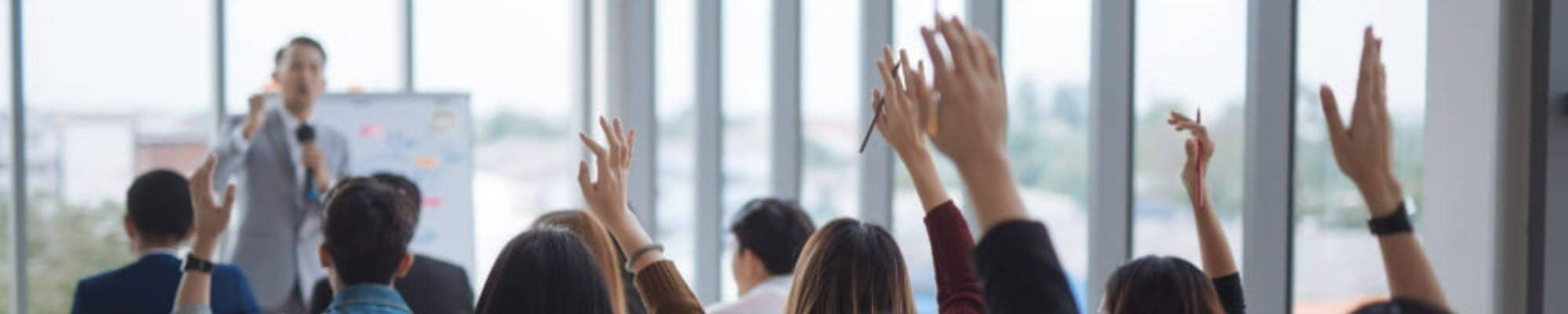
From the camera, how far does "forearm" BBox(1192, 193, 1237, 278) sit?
9.11 feet

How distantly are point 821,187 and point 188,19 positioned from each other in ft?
9.60

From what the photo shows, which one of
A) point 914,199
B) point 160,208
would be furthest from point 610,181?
point 914,199

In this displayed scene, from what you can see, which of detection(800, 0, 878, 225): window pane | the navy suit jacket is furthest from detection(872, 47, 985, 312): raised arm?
detection(800, 0, 878, 225): window pane

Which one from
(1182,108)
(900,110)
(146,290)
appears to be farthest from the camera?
(1182,108)

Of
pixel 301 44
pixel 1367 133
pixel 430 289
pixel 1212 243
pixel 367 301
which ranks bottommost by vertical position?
pixel 430 289

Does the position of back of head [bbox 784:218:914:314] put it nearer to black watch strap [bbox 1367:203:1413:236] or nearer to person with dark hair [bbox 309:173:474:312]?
black watch strap [bbox 1367:203:1413:236]

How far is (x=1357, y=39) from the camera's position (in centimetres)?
484

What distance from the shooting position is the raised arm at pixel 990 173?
146 centimetres

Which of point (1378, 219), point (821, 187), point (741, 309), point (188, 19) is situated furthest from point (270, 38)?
point (1378, 219)

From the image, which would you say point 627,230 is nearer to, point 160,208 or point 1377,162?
point 1377,162

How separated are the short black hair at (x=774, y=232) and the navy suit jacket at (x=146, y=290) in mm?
1192

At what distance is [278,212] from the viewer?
22.2ft

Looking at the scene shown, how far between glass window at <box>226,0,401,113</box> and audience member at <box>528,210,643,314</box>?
413 centimetres

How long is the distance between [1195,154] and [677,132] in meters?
5.70
